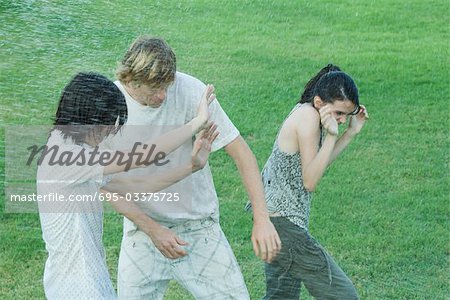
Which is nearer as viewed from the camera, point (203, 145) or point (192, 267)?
point (203, 145)

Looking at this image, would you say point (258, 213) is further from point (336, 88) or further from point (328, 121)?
point (336, 88)

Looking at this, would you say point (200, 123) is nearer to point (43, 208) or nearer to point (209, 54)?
point (43, 208)

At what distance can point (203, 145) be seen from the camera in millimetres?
4145

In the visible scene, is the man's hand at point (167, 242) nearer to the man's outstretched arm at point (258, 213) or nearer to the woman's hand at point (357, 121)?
the man's outstretched arm at point (258, 213)

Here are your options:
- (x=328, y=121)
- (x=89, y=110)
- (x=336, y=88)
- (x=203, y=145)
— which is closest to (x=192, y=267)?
(x=203, y=145)

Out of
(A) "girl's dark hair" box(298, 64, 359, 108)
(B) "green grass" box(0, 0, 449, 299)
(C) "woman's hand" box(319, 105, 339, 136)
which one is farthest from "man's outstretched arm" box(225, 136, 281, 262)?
(B) "green grass" box(0, 0, 449, 299)

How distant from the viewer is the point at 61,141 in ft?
12.9

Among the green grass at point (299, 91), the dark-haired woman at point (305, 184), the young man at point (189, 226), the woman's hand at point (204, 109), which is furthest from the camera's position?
the green grass at point (299, 91)

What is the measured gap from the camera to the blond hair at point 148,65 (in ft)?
13.3

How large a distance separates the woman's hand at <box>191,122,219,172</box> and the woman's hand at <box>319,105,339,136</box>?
668 mm

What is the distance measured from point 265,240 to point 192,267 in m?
0.31

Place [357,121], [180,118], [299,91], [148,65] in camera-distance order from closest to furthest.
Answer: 1. [148,65]
2. [180,118]
3. [357,121]
4. [299,91]

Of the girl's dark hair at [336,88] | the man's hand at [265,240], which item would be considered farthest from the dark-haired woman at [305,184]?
the man's hand at [265,240]

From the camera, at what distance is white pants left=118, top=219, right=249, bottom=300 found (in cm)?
424
